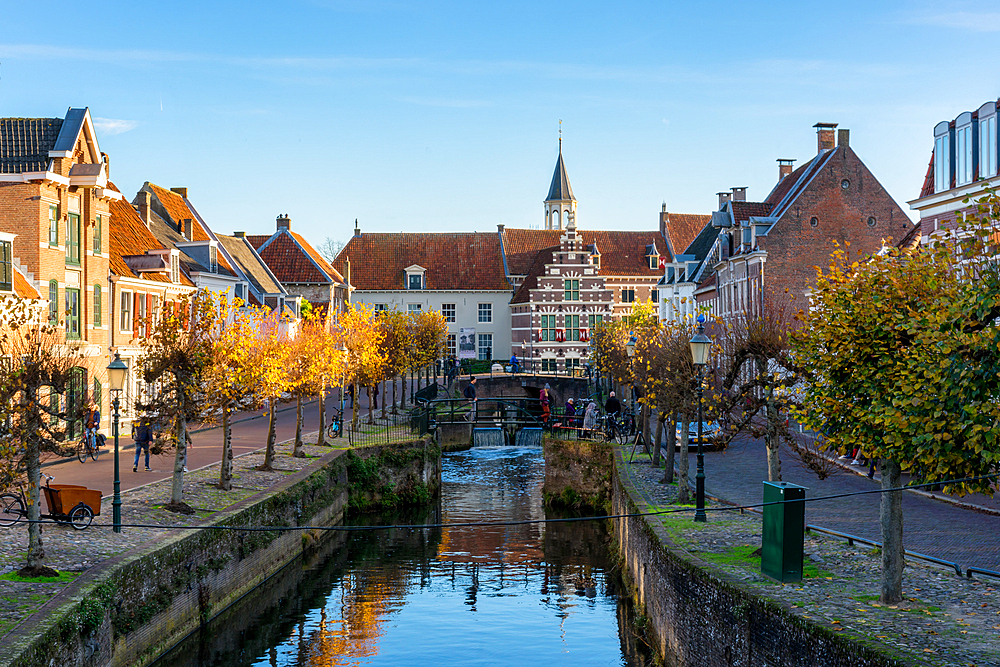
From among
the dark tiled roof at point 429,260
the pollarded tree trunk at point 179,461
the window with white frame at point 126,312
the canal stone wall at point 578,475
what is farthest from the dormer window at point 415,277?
the pollarded tree trunk at point 179,461

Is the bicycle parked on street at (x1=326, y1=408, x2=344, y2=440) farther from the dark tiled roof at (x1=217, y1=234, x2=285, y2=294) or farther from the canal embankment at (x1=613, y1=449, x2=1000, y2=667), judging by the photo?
the dark tiled roof at (x1=217, y1=234, x2=285, y2=294)

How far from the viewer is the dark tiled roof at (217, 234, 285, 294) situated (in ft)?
192

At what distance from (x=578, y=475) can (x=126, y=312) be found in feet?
66.8

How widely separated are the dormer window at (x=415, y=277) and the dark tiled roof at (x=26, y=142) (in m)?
47.8

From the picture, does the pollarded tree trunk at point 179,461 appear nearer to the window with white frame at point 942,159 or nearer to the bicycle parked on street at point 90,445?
the bicycle parked on street at point 90,445

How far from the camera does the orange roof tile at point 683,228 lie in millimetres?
82688

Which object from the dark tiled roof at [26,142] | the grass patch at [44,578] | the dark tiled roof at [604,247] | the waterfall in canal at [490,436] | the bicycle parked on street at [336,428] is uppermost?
the dark tiled roof at [604,247]

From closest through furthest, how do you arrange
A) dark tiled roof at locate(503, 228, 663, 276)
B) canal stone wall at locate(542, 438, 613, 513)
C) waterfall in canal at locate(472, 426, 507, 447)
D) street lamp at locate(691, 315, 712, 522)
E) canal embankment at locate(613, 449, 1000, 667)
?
canal embankment at locate(613, 449, 1000, 667)
street lamp at locate(691, 315, 712, 522)
canal stone wall at locate(542, 438, 613, 513)
waterfall in canal at locate(472, 426, 507, 447)
dark tiled roof at locate(503, 228, 663, 276)

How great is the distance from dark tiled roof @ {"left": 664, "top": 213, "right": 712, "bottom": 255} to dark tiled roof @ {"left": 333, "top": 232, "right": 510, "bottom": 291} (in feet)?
51.0

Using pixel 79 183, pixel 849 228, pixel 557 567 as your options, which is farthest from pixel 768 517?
pixel 849 228

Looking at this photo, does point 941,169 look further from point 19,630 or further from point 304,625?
point 19,630

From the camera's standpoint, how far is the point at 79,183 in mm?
32156

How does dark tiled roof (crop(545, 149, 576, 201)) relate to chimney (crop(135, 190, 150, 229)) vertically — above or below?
above

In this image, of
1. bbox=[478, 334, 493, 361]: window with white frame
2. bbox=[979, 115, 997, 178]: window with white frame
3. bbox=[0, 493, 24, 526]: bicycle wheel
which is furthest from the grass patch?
bbox=[478, 334, 493, 361]: window with white frame
